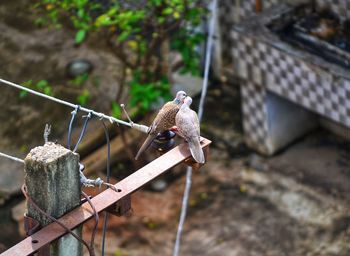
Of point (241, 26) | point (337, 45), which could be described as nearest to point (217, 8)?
point (241, 26)

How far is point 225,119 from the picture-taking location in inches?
478

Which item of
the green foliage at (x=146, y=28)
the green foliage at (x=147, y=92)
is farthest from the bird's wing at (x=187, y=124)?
the green foliage at (x=147, y=92)

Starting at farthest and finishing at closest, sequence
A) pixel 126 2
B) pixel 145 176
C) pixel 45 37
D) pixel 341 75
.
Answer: pixel 45 37
pixel 126 2
pixel 341 75
pixel 145 176

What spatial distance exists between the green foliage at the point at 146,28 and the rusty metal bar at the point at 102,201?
438cm

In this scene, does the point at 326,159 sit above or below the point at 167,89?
below

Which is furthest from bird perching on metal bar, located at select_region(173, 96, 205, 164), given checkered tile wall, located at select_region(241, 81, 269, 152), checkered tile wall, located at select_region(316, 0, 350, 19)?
checkered tile wall, located at select_region(241, 81, 269, 152)

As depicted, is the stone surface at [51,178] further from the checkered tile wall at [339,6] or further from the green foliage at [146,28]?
the checkered tile wall at [339,6]

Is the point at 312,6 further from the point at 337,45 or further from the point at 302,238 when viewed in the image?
the point at 302,238

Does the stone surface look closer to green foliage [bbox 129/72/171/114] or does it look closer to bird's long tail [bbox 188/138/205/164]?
bird's long tail [bbox 188/138/205/164]

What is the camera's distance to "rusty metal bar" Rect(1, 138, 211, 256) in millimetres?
4715

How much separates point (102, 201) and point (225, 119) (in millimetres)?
7224

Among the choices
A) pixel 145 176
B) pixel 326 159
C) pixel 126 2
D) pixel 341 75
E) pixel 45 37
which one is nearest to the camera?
pixel 145 176

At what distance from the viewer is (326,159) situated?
1124 centimetres

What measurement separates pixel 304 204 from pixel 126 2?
3132 mm
